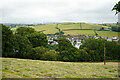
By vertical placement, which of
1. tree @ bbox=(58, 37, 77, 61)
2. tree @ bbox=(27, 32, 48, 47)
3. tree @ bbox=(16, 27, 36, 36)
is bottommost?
tree @ bbox=(58, 37, 77, 61)

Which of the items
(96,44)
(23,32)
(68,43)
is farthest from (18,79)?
(23,32)

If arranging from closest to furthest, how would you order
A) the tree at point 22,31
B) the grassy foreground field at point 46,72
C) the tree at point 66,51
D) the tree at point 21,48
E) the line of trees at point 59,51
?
the grassy foreground field at point 46,72, the line of trees at point 59,51, the tree at point 21,48, the tree at point 66,51, the tree at point 22,31

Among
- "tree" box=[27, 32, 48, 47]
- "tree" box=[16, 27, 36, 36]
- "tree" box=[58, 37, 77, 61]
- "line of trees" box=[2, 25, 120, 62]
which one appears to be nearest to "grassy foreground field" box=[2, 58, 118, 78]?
"line of trees" box=[2, 25, 120, 62]

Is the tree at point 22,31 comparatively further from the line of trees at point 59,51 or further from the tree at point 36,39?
the line of trees at point 59,51

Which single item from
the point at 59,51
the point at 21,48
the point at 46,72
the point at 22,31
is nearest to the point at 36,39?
the point at 22,31

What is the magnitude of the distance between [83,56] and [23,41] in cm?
1540

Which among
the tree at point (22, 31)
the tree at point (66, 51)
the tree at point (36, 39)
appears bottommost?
the tree at point (66, 51)

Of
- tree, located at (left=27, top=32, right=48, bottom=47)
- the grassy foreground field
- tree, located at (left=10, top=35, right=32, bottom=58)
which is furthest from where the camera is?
tree, located at (left=27, top=32, right=48, bottom=47)

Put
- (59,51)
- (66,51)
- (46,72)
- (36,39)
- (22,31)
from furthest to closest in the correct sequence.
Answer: (22,31) → (36,39) → (59,51) → (66,51) → (46,72)

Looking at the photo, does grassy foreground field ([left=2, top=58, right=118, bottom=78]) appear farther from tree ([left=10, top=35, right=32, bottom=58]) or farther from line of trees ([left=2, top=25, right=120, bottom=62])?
tree ([left=10, top=35, right=32, bottom=58])

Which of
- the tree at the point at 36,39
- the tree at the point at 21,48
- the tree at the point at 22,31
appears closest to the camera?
the tree at the point at 21,48

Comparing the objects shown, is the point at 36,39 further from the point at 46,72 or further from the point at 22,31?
the point at 46,72

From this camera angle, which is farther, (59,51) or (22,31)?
(22,31)

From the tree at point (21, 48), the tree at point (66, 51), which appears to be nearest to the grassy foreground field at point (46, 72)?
the tree at point (21, 48)
